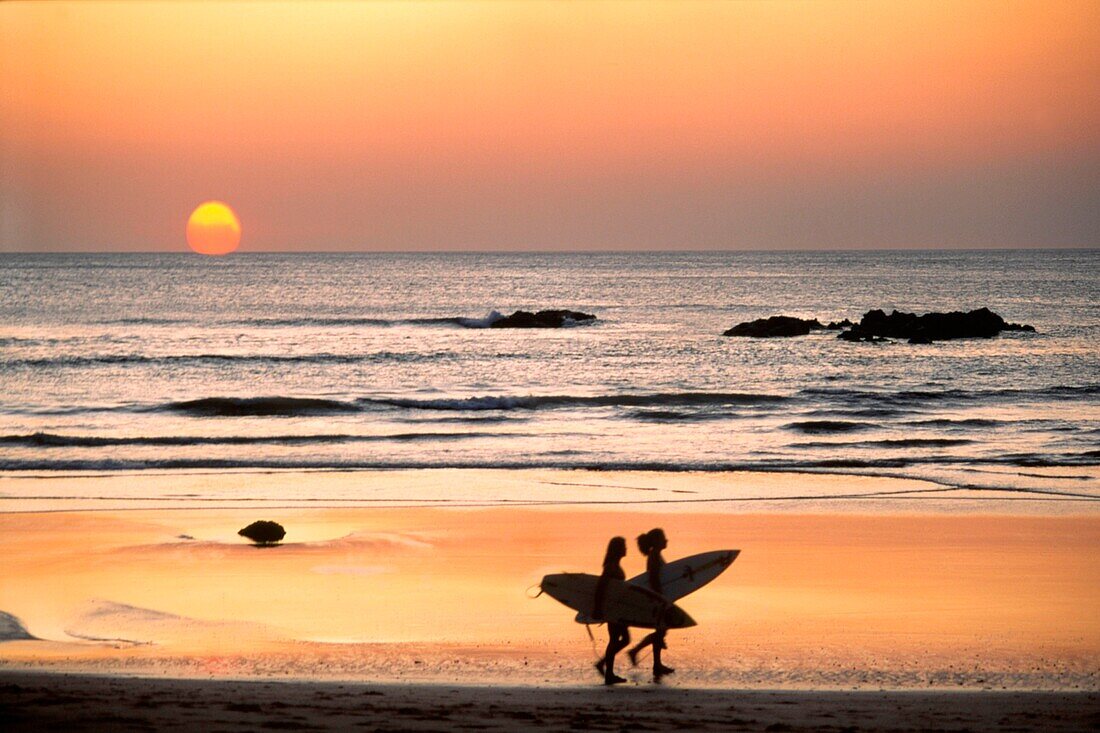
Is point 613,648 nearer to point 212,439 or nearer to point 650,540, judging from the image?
point 650,540

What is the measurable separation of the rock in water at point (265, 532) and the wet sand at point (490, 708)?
5991 millimetres

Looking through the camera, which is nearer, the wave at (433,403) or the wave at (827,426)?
the wave at (827,426)

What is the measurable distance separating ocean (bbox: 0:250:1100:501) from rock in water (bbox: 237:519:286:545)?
754 cm

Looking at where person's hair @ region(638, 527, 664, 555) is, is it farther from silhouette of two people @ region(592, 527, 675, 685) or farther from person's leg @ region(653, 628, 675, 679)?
person's leg @ region(653, 628, 675, 679)

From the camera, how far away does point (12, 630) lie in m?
10.7

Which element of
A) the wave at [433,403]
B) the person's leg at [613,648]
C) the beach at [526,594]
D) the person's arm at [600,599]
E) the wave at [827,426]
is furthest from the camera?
the wave at [433,403]

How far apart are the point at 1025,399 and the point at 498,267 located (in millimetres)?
124400

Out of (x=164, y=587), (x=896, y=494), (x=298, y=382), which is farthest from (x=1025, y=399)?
(x=164, y=587)

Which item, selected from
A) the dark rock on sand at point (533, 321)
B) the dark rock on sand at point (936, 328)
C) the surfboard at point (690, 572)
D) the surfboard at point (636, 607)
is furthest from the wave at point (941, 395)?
the dark rock on sand at point (533, 321)

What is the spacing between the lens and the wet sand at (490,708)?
7645 mm

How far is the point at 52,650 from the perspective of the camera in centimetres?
1005

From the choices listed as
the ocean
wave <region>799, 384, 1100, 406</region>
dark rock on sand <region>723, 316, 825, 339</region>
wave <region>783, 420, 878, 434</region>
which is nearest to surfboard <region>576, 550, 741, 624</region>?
the ocean

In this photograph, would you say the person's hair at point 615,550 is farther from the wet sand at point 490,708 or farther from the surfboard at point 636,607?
the wet sand at point 490,708

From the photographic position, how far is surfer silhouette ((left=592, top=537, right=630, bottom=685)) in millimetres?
9352
